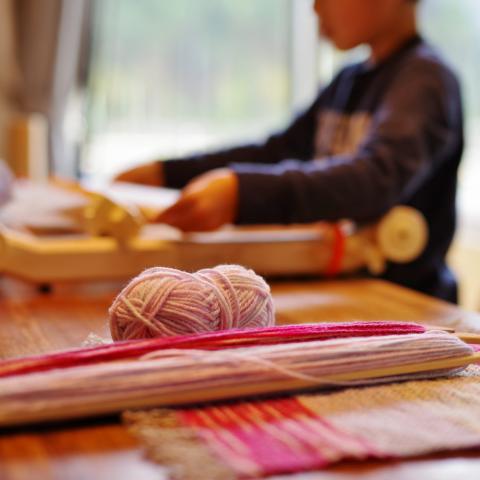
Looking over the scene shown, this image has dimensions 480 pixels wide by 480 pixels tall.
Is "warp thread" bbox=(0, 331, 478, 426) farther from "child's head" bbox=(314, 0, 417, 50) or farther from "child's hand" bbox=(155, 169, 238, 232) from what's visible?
"child's head" bbox=(314, 0, 417, 50)

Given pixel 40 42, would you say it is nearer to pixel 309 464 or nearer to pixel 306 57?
pixel 306 57

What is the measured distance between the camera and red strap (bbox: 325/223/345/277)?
4.32ft

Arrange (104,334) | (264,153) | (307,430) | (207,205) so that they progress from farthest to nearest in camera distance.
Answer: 1. (264,153)
2. (207,205)
3. (104,334)
4. (307,430)

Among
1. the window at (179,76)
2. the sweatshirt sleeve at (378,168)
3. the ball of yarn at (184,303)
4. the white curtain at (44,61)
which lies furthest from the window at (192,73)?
the ball of yarn at (184,303)

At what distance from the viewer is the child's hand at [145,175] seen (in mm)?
1736

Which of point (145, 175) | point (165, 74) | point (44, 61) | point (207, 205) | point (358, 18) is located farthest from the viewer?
point (165, 74)

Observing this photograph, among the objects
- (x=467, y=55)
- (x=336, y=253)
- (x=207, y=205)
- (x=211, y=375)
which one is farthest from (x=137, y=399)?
(x=467, y=55)

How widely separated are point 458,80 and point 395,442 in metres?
1.01

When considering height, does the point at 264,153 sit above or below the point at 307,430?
above

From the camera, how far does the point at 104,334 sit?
0.85 metres

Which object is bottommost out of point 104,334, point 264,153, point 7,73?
point 104,334

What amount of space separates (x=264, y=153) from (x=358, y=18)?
46cm

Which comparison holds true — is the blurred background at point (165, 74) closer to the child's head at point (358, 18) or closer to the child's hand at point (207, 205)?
the child's head at point (358, 18)

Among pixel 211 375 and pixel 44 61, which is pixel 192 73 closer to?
pixel 44 61
